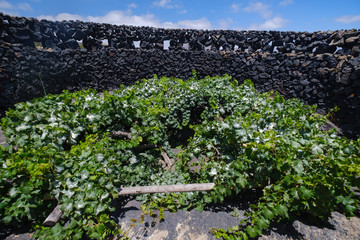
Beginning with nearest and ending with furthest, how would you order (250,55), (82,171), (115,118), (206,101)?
(82,171) → (115,118) → (206,101) → (250,55)

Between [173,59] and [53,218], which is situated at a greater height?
[173,59]

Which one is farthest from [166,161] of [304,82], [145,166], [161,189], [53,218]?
[304,82]

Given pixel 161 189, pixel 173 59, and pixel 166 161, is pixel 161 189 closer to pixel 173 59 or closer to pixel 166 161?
pixel 166 161

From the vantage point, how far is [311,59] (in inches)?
275

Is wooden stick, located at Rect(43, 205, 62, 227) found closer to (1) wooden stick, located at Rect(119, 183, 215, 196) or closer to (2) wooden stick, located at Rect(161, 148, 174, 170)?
(1) wooden stick, located at Rect(119, 183, 215, 196)

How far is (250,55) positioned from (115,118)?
8387 millimetres

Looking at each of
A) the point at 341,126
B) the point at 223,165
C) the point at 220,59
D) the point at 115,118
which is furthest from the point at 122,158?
the point at 220,59

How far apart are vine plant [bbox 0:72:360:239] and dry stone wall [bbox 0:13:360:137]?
2.06m

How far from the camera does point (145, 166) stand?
3.13 meters

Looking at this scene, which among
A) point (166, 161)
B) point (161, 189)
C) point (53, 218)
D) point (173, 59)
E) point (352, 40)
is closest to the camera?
point (53, 218)

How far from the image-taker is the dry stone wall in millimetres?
5849

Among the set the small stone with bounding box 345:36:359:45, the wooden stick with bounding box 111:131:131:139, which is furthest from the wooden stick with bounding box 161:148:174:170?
the small stone with bounding box 345:36:359:45

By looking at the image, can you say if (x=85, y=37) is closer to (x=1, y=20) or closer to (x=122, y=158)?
(x=1, y=20)

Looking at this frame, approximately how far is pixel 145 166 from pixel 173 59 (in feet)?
26.5
